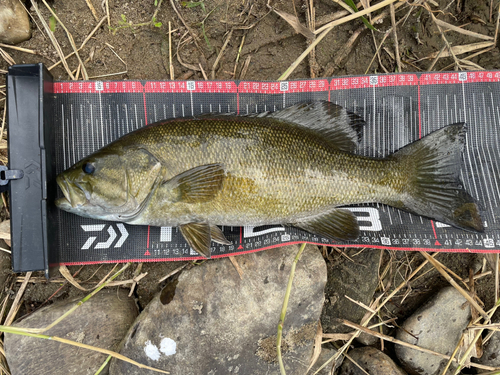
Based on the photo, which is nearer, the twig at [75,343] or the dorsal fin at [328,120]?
the twig at [75,343]

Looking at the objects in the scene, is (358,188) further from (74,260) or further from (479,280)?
(74,260)

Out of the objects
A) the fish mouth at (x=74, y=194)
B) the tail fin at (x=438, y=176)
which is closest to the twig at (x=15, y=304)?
the fish mouth at (x=74, y=194)

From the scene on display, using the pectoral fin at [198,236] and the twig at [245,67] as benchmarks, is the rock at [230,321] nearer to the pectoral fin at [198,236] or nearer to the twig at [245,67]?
the pectoral fin at [198,236]

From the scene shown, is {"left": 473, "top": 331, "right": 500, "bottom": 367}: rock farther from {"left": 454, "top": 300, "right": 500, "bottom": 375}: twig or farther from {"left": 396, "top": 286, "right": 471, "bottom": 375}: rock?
{"left": 396, "top": 286, "right": 471, "bottom": 375}: rock

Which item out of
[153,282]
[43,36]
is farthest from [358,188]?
[43,36]

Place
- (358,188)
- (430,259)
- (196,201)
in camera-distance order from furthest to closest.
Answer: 1. (430,259)
2. (358,188)
3. (196,201)

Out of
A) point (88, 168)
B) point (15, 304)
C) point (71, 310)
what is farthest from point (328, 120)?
point (15, 304)

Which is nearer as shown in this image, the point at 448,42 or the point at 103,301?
the point at 103,301

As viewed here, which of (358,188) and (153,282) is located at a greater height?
(358,188)
